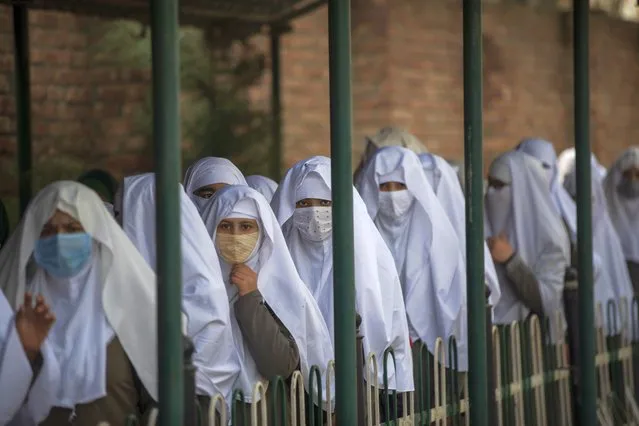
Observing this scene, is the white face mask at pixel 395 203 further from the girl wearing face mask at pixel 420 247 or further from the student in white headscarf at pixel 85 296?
the student in white headscarf at pixel 85 296

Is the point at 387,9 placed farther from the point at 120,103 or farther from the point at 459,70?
the point at 120,103

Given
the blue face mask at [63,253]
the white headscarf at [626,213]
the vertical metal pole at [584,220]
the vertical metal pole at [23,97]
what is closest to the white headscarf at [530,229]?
the vertical metal pole at [584,220]

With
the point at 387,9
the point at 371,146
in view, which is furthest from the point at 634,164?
the point at 387,9

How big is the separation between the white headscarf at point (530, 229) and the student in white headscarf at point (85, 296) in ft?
9.44

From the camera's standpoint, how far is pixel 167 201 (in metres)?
3.37

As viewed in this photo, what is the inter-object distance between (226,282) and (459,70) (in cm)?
590

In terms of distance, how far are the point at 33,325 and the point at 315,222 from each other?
1519 millimetres

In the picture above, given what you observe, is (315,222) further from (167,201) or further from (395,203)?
(167,201)

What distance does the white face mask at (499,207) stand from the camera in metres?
6.71

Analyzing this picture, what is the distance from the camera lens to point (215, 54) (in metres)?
9.41

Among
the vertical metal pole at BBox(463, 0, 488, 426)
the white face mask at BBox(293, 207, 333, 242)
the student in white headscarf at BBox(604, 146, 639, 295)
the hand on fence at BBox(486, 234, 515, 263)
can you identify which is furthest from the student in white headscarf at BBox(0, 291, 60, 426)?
the student in white headscarf at BBox(604, 146, 639, 295)

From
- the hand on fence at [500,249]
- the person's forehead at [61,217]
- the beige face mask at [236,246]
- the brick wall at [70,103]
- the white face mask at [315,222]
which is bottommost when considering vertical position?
the hand on fence at [500,249]

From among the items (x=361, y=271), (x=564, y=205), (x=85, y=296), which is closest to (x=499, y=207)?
(x=564, y=205)

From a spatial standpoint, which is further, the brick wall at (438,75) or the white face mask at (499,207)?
the brick wall at (438,75)
